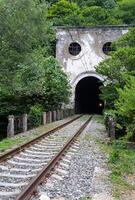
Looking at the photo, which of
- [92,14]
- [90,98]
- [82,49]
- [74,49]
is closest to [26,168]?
[82,49]

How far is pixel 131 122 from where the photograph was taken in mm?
15109

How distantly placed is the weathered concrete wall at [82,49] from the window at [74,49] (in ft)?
1.07

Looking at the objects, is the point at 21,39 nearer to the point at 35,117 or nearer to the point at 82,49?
the point at 35,117

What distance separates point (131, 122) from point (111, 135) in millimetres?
1892

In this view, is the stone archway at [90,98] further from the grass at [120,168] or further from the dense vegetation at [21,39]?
the grass at [120,168]

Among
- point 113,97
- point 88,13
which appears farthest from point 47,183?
point 88,13

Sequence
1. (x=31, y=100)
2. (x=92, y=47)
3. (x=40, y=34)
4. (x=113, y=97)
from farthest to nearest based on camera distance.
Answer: (x=92, y=47) → (x=31, y=100) → (x=113, y=97) → (x=40, y=34)

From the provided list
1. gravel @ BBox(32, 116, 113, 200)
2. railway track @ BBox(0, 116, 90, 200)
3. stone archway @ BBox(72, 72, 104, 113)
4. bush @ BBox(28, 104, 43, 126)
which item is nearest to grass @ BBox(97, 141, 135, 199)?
gravel @ BBox(32, 116, 113, 200)

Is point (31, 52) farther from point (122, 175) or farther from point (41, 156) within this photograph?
point (122, 175)

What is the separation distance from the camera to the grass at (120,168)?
8172 mm

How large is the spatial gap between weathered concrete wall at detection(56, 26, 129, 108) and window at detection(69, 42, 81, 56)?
325 mm

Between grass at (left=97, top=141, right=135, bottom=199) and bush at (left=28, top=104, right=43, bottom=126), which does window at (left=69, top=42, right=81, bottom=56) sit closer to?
bush at (left=28, top=104, right=43, bottom=126)

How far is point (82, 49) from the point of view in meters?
43.4

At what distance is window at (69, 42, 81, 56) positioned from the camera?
43719mm
